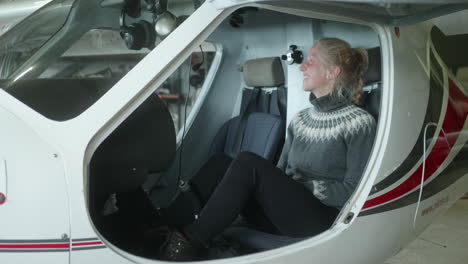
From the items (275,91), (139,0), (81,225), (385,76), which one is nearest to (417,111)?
(385,76)

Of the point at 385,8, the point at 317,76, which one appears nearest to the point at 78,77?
the point at 317,76

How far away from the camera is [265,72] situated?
275 cm

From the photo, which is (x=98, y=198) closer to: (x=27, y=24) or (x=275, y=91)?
(x=27, y=24)

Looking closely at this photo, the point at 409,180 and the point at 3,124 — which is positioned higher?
the point at 3,124

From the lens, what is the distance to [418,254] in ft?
10.3

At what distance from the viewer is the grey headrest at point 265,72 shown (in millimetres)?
2725

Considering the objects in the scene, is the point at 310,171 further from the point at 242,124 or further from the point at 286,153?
the point at 242,124

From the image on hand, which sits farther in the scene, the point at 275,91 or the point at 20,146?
the point at 275,91

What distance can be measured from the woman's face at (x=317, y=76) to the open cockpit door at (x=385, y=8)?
0.93 feet

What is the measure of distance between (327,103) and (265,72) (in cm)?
64

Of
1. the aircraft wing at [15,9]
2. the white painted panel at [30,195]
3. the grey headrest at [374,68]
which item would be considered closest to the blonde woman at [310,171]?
the grey headrest at [374,68]

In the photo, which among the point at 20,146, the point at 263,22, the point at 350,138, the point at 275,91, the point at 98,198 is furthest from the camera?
the point at 263,22

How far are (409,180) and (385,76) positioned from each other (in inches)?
17.6

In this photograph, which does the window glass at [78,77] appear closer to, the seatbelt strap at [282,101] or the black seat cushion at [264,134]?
the black seat cushion at [264,134]
